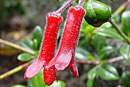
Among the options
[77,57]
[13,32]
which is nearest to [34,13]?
[13,32]

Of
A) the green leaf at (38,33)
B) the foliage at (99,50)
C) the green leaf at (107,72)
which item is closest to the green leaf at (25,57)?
the foliage at (99,50)

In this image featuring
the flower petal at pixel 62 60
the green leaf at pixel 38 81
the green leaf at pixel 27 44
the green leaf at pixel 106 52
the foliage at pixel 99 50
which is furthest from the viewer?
the green leaf at pixel 27 44

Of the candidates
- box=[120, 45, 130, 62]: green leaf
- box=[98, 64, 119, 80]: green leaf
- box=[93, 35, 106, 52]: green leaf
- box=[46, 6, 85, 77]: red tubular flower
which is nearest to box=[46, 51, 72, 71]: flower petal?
box=[46, 6, 85, 77]: red tubular flower

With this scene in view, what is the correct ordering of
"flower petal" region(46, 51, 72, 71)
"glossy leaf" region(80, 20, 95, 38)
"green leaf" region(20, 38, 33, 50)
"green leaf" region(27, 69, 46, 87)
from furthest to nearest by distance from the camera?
"green leaf" region(20, 38, 33, 50) → "glossy leaf" region(80, 20, 95, 38) → "green leaf" region(27, 69, 46, 87) → "flower petal" region(46, 51, 72, 71)

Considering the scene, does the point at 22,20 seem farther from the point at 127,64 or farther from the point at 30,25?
the point at 127,64

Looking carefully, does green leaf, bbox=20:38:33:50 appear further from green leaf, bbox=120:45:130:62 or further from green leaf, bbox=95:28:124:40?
green leaf, bbox=120:45:130:62

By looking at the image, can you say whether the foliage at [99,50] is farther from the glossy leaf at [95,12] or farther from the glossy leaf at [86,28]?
the glossy leaf at [95,12]
